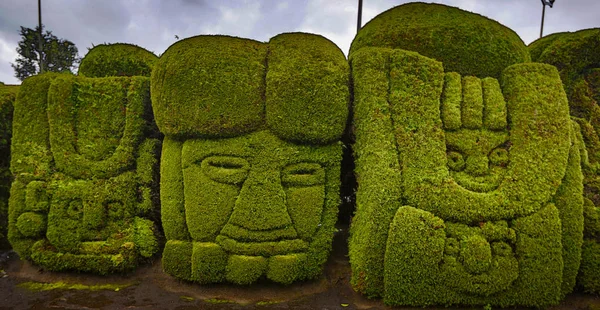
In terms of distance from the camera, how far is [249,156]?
5438 mm

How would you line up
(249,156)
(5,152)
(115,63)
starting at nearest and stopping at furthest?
(249,156)
(5,152)
(115,63)

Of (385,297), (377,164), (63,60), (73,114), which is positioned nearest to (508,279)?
(385,297)

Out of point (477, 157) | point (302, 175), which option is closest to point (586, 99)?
point (477, 157)

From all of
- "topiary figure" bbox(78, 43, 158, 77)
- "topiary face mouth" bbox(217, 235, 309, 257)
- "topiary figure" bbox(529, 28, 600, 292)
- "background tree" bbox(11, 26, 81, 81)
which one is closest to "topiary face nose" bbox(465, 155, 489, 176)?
"topiary figure" bbox(529, 28, 600, 292)

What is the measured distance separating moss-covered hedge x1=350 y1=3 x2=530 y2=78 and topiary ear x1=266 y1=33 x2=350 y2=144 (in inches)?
56.2

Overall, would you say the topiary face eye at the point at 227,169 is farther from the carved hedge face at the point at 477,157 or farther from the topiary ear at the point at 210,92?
the carved hedge face at the point at 477,157

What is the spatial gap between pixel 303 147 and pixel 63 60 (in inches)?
879

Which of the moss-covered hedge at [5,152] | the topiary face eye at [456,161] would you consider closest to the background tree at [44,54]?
the moss-covered hedge at [5,152]

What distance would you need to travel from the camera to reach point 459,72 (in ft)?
19.6

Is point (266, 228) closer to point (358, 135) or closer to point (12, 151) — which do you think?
point (358, 135)

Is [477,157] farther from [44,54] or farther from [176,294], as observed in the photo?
[44,54]

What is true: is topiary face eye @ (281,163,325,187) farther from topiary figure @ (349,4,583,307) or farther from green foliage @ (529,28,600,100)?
green foliage @ (529,28,600,100)

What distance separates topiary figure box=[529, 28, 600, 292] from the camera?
5137 mm

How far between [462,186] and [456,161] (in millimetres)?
380
